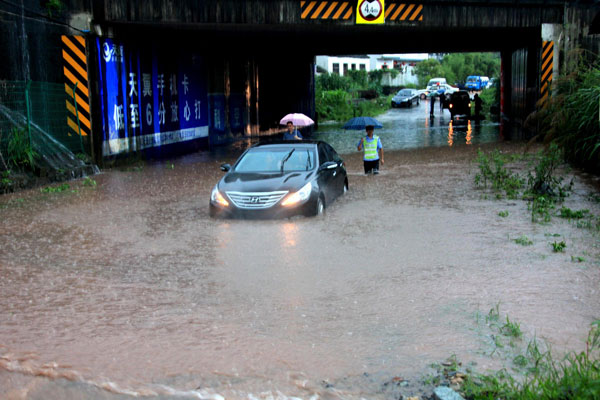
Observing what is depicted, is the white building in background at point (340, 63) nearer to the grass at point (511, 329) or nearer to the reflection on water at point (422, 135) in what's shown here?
the reflection on water at point (422, 135)

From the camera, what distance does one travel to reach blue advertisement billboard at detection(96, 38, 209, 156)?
1728 centimetres

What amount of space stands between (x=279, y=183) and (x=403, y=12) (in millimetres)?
10035

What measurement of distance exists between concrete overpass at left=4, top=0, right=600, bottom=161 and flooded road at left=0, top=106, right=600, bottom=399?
6.05 m

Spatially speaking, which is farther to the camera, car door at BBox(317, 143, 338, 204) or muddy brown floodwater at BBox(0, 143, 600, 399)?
car door at BBox(317, 143, 338, 204)

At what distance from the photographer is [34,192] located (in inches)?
528

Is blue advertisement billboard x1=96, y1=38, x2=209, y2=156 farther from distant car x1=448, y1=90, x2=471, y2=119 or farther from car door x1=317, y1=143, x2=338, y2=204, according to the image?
distant car x1=448, y1=90, x2=471, y2=119

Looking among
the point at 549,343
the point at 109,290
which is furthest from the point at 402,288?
the point at 109,290

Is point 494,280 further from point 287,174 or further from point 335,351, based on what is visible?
point 287,174

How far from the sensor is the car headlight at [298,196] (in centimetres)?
1031

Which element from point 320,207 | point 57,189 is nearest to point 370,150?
point 320,207

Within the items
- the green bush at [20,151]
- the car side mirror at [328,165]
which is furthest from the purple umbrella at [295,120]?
the green bush at [20,151]

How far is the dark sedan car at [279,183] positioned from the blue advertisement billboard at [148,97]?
691 cm

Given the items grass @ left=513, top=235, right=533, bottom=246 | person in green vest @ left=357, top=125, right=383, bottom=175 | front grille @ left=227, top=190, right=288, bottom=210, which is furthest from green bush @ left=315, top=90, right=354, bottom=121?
grass @ left=513, top=235, right=533, bottom=246

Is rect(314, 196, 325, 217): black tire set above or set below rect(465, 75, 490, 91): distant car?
below
